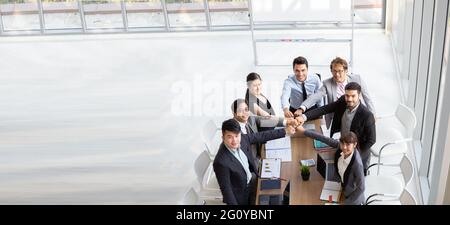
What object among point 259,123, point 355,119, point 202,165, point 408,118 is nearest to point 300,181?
point 355,119

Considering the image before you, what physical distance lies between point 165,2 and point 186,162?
203 inches

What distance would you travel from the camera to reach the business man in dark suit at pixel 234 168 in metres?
4.79

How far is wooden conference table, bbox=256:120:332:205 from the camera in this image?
4.71 m

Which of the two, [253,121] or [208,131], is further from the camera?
[208,131]

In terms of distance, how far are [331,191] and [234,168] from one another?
82 cm

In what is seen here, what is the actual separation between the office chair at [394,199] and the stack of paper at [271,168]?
2.70 feet

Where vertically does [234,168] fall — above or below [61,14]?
below

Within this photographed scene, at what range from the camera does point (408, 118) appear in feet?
20.4

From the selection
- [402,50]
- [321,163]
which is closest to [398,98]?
[402,50]

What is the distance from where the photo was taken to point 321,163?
16.6 feet

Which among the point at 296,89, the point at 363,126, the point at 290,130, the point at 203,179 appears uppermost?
the point at 296,89

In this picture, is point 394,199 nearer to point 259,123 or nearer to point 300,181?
point 300,181

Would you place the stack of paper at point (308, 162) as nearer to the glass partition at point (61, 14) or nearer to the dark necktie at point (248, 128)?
the dark necktie at point (248, 128)

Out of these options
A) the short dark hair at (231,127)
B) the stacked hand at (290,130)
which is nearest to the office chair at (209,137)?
the stacked hand at (290,130)
